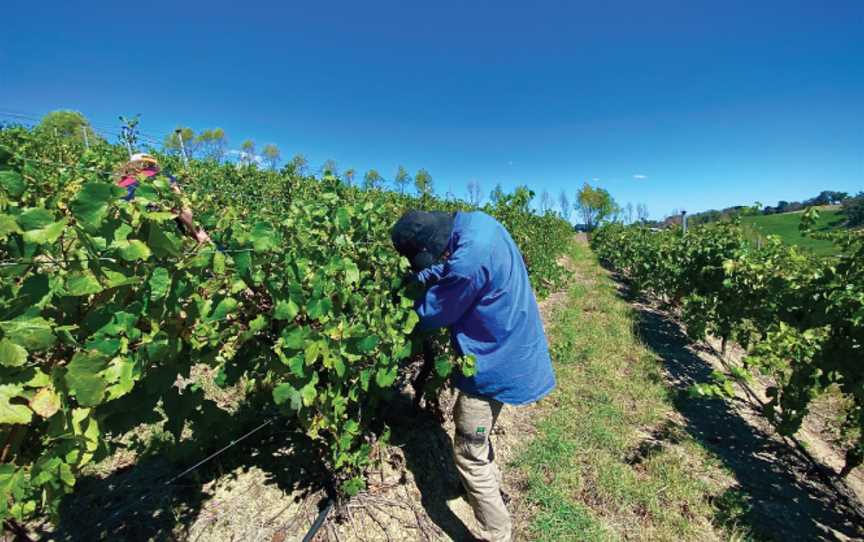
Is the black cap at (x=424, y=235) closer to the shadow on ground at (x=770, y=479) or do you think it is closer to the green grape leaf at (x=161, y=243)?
the green grape leaf at (x=161, y=243)

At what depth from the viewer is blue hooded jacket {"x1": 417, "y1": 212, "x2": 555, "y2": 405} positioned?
1.96m

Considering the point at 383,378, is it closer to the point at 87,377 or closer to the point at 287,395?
the point at 287,395

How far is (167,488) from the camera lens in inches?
98.9

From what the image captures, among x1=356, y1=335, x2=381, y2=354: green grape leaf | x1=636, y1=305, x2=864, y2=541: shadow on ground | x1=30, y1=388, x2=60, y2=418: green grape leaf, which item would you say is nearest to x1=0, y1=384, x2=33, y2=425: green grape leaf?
x1=30, y1=388, x2=60, y2=418: green grape leaf

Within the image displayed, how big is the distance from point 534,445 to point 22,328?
3320 millimetres

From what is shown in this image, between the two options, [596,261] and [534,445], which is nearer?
[534,445]

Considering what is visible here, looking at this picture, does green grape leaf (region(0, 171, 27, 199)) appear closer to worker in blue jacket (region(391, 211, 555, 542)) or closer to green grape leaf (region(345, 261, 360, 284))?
green grape leaf (region(345, 261, 360, 284))

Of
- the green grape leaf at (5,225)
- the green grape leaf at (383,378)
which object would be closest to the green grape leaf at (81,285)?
the green grape leaf at (5,225)

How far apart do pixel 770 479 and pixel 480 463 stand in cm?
261

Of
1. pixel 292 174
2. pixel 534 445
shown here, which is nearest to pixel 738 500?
pixel 534 445

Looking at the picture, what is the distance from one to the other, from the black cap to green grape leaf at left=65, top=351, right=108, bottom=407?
1.30 meters

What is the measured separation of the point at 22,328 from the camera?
93cm

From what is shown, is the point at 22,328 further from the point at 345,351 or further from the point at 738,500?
the point at 738,500

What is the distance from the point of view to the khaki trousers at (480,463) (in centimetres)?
221
